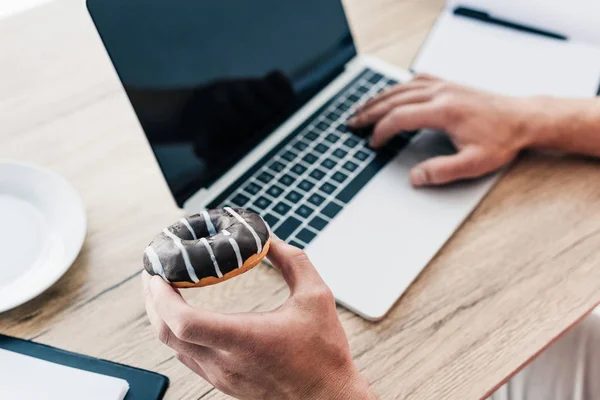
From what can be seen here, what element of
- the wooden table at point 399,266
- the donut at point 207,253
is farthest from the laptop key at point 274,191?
the donut at point 207,253

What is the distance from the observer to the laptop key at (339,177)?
2.43ft

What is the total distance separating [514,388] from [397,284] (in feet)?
1.07

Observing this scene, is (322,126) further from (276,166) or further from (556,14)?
(556,14)

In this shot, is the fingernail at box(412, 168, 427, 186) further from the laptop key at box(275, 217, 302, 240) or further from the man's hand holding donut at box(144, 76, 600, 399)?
the laptop key at box(275, 217, 302, 240)

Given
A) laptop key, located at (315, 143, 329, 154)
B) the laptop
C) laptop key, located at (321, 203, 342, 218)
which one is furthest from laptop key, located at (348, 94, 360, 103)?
laptop key, located at (321, 203, 342, 218)

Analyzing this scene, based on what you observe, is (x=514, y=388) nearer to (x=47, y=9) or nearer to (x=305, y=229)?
(x=305, y=229)

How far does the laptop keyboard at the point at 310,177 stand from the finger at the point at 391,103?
0.03 metres

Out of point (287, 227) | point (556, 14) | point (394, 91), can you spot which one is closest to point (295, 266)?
point (287, 227)

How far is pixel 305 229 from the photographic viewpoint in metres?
0.68

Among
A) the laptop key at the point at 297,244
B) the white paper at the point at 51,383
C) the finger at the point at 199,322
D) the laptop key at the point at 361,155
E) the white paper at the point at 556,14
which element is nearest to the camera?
the finger at the point at 199,322

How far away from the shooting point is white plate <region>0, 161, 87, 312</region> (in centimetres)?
64

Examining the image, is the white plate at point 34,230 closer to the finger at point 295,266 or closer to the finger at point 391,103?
the finger at point 295,266

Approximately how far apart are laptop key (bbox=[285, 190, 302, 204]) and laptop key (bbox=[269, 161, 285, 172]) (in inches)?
1.7

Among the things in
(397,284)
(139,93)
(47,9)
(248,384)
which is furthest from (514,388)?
(47,9)
